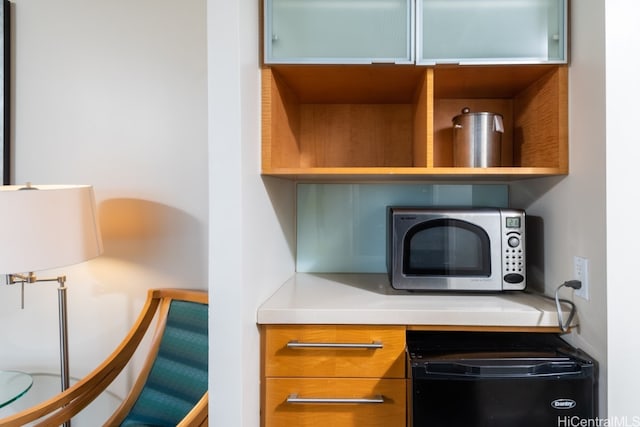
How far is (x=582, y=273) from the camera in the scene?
115 cm

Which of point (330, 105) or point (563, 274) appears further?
point (330, 105)

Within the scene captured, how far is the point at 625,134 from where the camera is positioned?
1.02m

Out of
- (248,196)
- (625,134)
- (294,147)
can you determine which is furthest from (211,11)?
(625,134)

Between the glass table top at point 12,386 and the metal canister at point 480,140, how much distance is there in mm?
1692

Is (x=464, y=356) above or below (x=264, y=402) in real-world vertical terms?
above

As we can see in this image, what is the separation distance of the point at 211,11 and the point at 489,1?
890mm

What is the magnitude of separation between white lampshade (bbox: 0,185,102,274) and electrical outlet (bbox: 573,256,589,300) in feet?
5.21

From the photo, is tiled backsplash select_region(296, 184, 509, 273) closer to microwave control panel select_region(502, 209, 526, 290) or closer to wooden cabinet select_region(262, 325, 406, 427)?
microwave control panel select_region(502, 209, 526, 290)

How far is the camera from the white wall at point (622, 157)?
1.02m

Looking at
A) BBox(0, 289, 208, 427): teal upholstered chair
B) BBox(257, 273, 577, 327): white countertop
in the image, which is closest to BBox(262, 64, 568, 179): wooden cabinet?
BBox(257, 273, 577, 327): white countertop

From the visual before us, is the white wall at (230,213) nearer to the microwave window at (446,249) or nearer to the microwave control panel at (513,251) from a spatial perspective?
the microwave window at (446,249)

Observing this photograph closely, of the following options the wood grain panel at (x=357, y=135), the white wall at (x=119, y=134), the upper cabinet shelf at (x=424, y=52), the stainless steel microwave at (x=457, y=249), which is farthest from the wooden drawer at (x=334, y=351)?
the wood grain panel at (x=357, y=135)

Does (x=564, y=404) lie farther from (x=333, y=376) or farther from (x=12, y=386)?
(x=12, y=386)

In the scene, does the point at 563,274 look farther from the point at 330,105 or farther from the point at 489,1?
the point at 330,105
